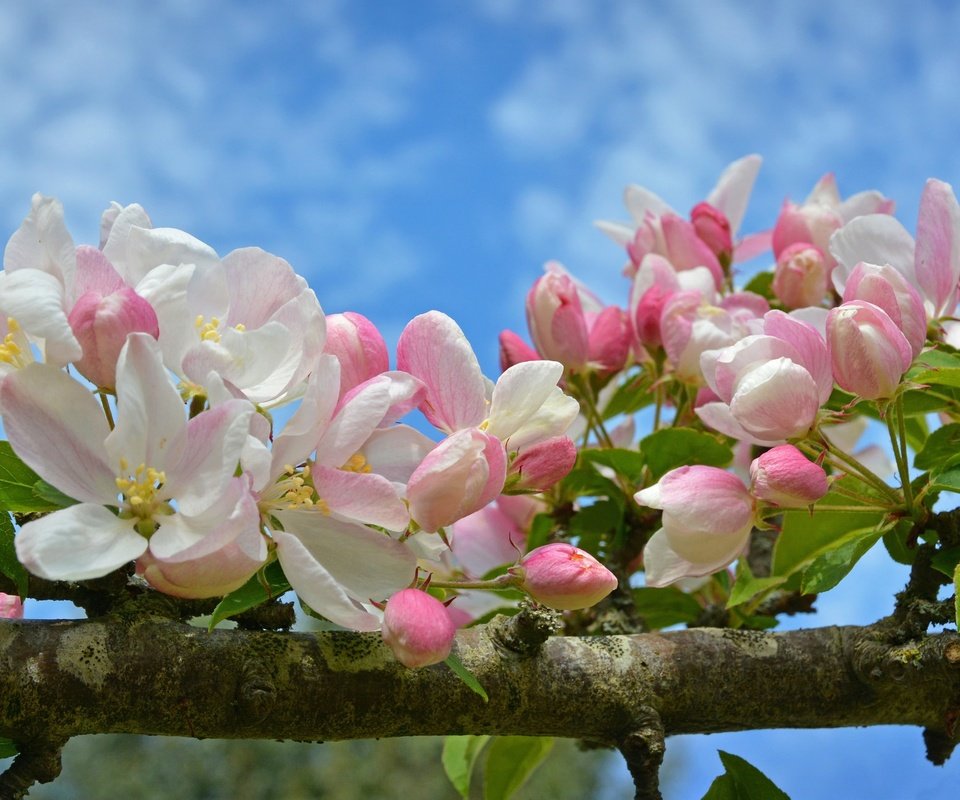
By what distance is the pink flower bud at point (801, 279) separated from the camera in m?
1.49

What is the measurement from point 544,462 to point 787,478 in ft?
0.67

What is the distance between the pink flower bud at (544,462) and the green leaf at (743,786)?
0.36m

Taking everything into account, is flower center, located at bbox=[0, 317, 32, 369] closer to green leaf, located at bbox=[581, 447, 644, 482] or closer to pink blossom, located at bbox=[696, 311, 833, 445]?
pink blossom, located at bbox=[696, 311, 833, 445]

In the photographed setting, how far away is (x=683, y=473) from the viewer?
3.16ft

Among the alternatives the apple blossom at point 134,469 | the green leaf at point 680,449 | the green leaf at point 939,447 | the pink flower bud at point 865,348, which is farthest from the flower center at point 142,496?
the green leaf at point 939,447

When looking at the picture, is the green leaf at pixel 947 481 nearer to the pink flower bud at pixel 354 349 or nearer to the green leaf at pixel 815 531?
the green leaf at pixel 815 531

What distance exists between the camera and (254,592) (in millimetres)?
800

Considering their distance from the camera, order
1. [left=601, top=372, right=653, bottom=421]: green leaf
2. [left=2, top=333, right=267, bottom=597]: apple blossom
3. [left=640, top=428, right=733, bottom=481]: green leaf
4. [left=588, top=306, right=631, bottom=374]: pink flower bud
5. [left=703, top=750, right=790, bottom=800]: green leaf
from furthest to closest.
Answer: [left=601, top=372, right=653, bottom=421]: green leaf → [left=588, top=306, right=631, bottom=374]: pink flower bud → [left=640, top=428, right=733, bottom=481]: green leaf → [left=703, top=750, right=790, bottom=800]: green leaf → [left=2, top=333, right=267, bottom=597]: apple blossom

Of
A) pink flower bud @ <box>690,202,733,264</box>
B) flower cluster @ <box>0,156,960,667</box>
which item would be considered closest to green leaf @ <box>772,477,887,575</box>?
flower cluster @ <box>0,156,960,667</box>

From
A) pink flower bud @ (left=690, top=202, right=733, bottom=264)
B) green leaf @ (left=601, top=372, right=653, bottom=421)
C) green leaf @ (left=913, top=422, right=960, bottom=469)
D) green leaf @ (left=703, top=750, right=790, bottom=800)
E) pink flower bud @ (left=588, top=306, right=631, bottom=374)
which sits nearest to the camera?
green leaf @ (left=703, top=750, right=790, bottom=800)

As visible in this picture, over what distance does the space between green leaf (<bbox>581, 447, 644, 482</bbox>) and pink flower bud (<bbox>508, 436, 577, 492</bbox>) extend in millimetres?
406

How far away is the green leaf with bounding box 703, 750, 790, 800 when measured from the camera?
1030mm

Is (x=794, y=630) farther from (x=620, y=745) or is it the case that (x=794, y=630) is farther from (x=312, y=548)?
(x=312, y=548)

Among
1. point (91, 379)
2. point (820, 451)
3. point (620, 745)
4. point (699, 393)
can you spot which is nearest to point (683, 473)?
point (820, 451)
